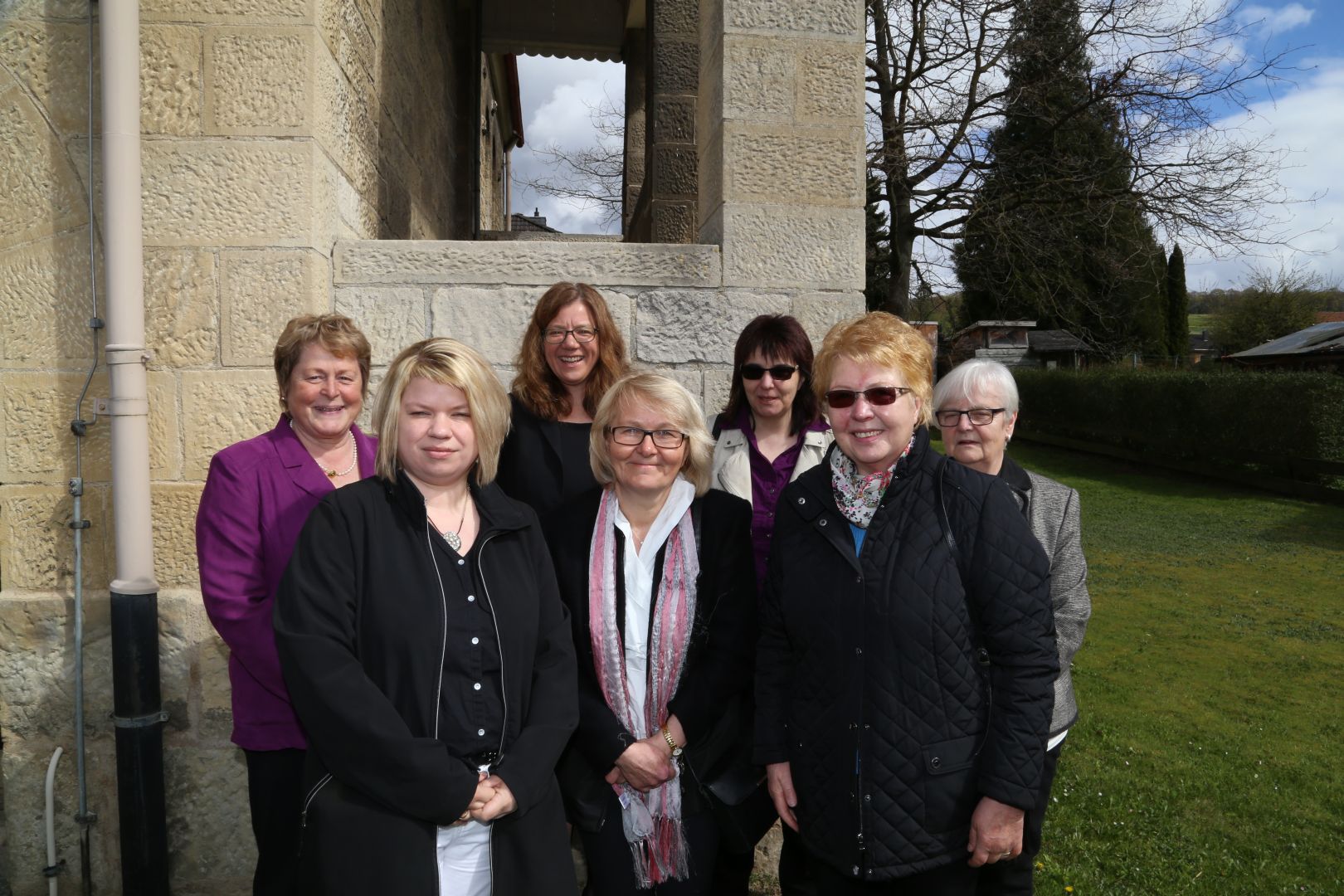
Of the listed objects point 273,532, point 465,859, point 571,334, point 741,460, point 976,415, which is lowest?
point 465,859

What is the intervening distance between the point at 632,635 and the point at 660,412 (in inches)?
21.0

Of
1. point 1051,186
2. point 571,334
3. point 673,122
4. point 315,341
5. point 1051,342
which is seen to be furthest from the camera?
point 1051,342

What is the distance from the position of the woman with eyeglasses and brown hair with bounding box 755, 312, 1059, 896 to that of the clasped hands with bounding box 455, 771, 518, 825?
0.65 metres

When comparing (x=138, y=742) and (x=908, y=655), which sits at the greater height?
(x=908, y=655)

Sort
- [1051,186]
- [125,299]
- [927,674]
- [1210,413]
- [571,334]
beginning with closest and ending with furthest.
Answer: [927,674] < [571,334] < [125,299] < [1051,186] < [1210,413]

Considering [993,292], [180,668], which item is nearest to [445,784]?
[180,668]

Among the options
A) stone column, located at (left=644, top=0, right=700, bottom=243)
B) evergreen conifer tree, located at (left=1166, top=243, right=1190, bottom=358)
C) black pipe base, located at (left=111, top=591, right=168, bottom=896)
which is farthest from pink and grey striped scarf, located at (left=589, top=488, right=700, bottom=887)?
evergreen conifer tree, located at (left=1166, top=243, right=1190, bottom=358)

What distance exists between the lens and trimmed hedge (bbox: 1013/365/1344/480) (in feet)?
44.8

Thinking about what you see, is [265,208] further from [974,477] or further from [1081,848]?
[1081,848]

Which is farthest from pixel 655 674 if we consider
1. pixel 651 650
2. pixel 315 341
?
pixel 315 341

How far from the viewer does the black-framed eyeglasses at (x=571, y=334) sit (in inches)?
A: 101

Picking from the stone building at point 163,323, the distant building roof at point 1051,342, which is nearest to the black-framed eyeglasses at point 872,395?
the stone building at point 163,323

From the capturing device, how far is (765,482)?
267 cm

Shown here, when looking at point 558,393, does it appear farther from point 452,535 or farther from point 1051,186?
point 1051,186
